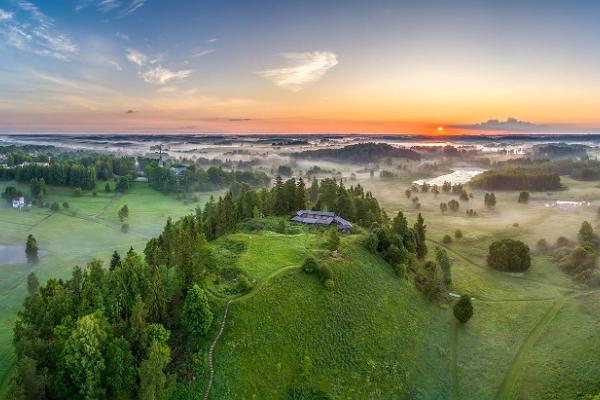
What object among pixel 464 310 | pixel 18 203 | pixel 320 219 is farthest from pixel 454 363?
pixel 18 203

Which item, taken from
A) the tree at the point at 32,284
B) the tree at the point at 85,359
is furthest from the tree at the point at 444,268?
the tree at the point at 32,284

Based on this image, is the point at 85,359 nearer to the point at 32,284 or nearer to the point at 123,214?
the point at 32,284

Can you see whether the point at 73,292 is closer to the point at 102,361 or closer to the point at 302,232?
the point at 102,361

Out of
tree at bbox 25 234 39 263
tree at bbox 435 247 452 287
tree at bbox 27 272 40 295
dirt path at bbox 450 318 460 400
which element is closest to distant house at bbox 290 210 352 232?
tree at bbox 435 247 452 287

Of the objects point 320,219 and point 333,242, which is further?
point 320,219

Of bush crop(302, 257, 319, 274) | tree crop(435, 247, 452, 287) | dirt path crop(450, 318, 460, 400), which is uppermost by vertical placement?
bush crop(302, 257, 319, 274)

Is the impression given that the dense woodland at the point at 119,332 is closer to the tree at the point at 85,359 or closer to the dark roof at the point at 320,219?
the tree at the point at 85,359

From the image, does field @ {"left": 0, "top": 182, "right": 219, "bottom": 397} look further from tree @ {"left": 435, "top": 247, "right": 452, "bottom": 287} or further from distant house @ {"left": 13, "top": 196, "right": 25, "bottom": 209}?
tree @ {"left": 435, "top": 247, "right": 452, "bottom": 287}
